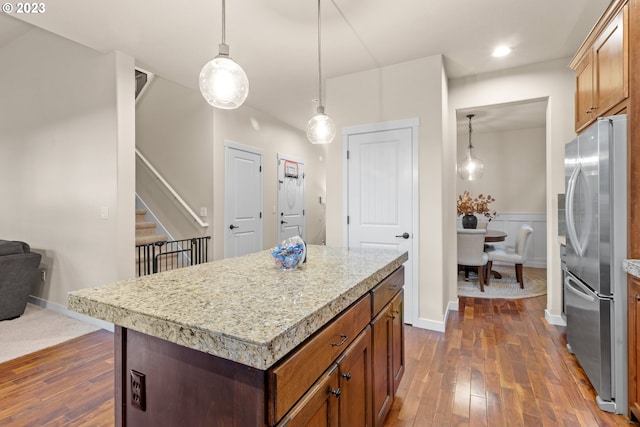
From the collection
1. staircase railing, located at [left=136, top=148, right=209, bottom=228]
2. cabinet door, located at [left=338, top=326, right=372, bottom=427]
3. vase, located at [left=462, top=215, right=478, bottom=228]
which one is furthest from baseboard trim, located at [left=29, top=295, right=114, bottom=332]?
vase, located at [left=462, top=215, right=478, bottom=228]

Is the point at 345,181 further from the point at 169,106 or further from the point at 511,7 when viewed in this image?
the point at 169,106

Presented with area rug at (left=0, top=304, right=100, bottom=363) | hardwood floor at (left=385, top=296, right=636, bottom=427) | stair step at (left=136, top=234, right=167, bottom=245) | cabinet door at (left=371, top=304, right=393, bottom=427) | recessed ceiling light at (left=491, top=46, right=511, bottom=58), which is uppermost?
recessed ceiling light at (left=491, top=46, right=511, bottom=58)

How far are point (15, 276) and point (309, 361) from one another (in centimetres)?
396

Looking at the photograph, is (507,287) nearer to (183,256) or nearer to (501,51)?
(501,51)

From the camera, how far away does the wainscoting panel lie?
6.11 meters

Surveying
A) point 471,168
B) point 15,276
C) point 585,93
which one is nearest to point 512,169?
point 471,168

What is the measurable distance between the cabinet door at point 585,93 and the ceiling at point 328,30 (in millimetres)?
398

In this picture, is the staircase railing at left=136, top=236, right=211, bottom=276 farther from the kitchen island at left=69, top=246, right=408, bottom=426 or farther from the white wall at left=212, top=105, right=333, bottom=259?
the kitchen island at left=69, top=246, right=408, bottom=426

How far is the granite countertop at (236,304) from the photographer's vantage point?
811mm

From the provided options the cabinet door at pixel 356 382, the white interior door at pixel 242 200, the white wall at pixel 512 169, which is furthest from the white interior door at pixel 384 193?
the white wall at pixel 512 169

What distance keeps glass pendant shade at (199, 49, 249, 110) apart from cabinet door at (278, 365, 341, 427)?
4.62 feet

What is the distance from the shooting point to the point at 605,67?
218cm

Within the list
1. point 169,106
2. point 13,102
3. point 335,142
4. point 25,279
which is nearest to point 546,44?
point 335,142

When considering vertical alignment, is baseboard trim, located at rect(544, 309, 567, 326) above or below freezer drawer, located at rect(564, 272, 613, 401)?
below
